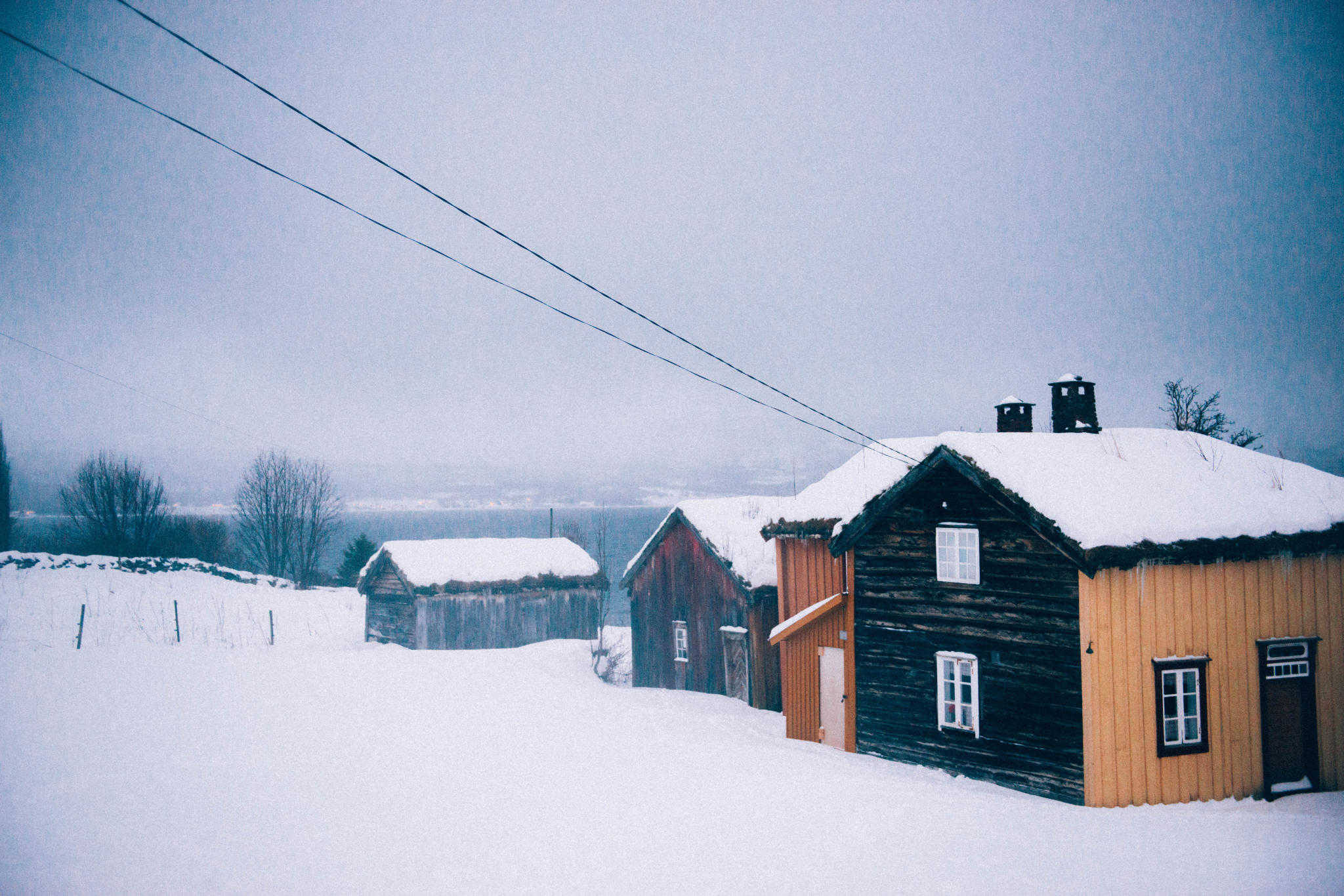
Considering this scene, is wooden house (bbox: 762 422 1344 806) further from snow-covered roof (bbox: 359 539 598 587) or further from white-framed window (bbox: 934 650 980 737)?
snow-covered roof (bbox: 359 539 598 587)

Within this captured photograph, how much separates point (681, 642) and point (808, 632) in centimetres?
856

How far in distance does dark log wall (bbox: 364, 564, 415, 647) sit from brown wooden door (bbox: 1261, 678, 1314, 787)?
93.7 ft

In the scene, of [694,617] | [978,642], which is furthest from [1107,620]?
[694,617]

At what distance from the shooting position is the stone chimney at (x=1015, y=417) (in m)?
16.6

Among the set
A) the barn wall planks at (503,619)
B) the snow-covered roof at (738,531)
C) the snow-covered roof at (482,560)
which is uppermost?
the snow-covered roof at (738,531)

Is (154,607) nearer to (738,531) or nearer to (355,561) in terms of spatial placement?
(355,561)

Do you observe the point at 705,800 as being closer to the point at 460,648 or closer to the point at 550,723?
the point at 550,723

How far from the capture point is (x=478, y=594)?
1231 inches

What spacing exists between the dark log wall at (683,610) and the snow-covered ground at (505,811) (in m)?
6.33

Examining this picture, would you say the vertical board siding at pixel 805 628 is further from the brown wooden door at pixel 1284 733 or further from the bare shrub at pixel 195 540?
the bare shrub at pixel 195 540

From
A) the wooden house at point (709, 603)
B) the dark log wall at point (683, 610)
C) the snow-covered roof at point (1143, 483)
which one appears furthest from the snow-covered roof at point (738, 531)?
the snow-covered roof at point (1143, 483)

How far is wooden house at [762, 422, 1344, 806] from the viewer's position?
39.2ft

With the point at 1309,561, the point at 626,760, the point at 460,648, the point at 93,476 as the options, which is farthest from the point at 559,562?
the point at 93,476

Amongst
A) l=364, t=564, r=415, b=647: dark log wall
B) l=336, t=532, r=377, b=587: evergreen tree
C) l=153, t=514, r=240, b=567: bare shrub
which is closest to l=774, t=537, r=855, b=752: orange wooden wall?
l=364, t=564, r=415, b=647: dark log wall
